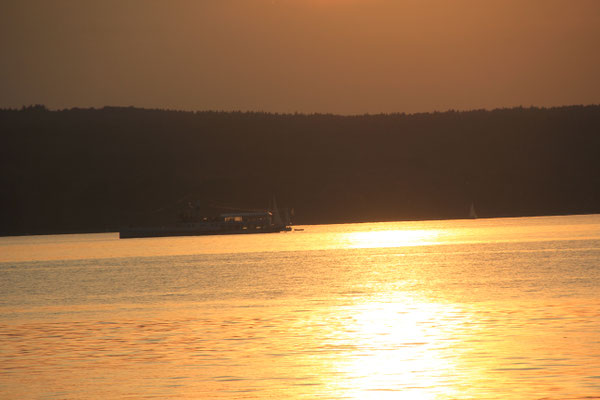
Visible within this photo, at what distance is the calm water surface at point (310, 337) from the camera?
25.1 meters

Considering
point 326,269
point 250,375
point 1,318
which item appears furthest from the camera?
→ point 326,269

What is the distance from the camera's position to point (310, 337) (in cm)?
3434

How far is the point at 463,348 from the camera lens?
30500 millimetres

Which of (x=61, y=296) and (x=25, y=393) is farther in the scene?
(x=61, y=296)

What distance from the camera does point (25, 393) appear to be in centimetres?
2519

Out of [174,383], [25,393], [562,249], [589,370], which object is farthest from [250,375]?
[562,249]

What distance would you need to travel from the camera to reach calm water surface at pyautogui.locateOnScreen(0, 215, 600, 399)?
82.4 feet

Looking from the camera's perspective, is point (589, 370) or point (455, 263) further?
point (455, 263)

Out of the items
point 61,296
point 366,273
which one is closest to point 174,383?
point 61,296

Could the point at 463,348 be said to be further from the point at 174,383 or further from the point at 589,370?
the point at 174,383

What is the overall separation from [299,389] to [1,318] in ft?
85.0

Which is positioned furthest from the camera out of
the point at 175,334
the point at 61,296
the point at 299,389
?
the point at 61,296

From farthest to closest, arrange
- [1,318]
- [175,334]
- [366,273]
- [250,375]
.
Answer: [366,273]
[1,318]
[175,334]
[250,375]

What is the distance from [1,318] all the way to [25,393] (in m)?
22.9
